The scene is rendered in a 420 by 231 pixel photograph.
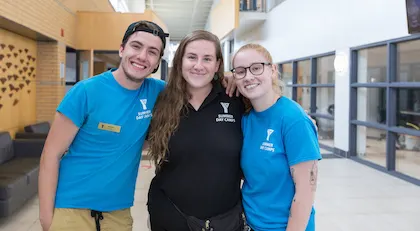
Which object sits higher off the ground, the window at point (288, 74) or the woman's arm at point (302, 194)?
the window at point (288, 74)

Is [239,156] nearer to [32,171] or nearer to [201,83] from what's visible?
[201,83]

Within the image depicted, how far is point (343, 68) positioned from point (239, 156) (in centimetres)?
671

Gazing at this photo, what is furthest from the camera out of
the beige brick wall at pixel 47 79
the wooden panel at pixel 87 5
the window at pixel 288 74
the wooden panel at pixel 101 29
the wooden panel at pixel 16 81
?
the window at pixel 288 74

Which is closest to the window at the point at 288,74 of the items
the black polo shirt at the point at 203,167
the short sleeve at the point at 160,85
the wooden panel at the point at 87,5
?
the wooden panel at the point at 87,5

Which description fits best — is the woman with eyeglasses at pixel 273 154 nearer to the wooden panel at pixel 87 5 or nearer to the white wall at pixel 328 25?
the white wall at pixel 328 25

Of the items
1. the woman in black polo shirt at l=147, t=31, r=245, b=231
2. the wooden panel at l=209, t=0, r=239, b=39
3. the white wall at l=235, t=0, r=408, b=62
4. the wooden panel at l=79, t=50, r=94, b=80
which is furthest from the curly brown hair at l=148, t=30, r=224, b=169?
the wooden panel at l=209, t=0, r=239, b=39

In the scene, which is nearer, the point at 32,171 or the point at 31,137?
the point at 32,171

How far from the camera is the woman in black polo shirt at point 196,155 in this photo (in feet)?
5.13

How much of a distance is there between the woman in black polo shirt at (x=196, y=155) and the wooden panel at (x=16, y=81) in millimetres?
5013

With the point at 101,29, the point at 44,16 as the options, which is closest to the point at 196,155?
the point at 44,16

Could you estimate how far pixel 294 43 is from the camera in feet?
33.4

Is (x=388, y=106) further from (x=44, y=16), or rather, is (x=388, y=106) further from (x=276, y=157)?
(x=44, y=16)

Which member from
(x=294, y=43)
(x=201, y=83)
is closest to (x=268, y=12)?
(x=294, y=43)

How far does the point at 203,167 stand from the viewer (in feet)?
5.12
